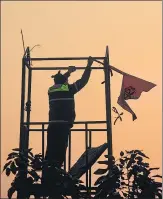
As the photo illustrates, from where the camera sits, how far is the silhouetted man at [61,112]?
7.29 metres

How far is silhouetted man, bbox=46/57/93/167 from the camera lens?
729cm

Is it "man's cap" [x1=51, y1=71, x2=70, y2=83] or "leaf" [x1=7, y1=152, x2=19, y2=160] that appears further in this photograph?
"man's cap" [x1=51, y1=71, x2=70, y2=83]

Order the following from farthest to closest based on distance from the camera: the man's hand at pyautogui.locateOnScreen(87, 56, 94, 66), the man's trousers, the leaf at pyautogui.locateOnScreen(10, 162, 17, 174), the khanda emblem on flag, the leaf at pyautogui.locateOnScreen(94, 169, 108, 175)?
1. the khanda emblem on flag
2. the man's hand at pyautogui.locateOnScreen(87, 56, 94, 66)
3. the man's trousers
4. the leaf at pyautogui.locateOnScreen(94, 169, 108, 175)
5. the leaf at pyautogui.locateOnScreen(10, 162, 17, 174)

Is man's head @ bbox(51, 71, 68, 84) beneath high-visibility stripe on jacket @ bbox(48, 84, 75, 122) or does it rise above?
above

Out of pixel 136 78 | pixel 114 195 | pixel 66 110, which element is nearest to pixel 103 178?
pixel 114 195

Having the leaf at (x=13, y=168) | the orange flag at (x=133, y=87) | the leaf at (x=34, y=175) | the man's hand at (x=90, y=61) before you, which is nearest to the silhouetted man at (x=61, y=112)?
the man's hand at (x=90, y=61)

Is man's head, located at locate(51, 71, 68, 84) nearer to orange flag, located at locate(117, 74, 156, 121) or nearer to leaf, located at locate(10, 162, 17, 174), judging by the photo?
orange flag, located at locate(117, 74, 156, 121)

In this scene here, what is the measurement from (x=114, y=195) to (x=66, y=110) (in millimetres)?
2547

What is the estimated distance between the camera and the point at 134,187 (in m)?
5.34

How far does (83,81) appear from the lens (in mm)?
7578

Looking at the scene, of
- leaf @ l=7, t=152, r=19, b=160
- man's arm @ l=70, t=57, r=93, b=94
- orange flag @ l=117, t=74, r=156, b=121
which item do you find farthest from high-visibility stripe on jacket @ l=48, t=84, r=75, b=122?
leaf @ l=7, t=152, r=19, b=160

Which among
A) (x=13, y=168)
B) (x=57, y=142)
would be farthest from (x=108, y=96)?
(x=13, y=168)

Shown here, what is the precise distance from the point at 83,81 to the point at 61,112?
2.73 ft

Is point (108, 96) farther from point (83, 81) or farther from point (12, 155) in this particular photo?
point (12, 155)
